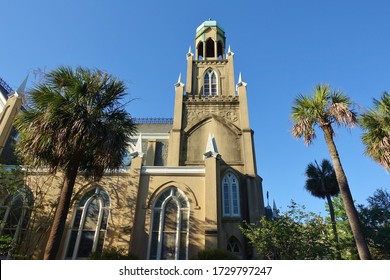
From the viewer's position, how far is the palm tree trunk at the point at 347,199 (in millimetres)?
9044

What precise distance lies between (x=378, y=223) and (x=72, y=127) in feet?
94.0

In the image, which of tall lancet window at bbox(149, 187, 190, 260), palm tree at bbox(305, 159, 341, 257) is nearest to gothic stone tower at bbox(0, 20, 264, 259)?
tall lancet window at bbox(149, 187, 190, 260)

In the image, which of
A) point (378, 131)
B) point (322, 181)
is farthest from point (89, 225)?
point (322, 181)

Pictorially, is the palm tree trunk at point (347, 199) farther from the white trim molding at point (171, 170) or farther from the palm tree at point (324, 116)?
the white trim molding at point (171, 170)

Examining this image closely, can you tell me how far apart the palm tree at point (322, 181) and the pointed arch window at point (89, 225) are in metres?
20.8

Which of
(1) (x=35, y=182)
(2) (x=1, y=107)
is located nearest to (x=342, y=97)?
(1) (x=35, y=182)

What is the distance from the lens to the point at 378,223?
24844 mm

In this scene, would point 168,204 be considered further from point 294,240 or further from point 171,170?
point 294,240

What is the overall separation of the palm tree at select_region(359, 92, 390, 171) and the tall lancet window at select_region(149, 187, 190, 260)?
964 cm

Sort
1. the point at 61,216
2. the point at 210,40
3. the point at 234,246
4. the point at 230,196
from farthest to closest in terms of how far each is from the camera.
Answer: the point at 210,40 → the point at 230,196 → the point at 234,246 → the point at 61,216

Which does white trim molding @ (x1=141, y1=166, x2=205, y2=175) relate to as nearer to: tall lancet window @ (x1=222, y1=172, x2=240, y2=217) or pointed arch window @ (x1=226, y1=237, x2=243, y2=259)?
tall lancet window @ (x1=222, y1=172, x2=240, y2=217)

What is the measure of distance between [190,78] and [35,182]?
16.8 metres

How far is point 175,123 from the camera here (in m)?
22.0

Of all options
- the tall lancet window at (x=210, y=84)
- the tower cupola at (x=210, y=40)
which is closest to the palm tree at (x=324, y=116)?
the tall lancet window at (x=210, y=84)
